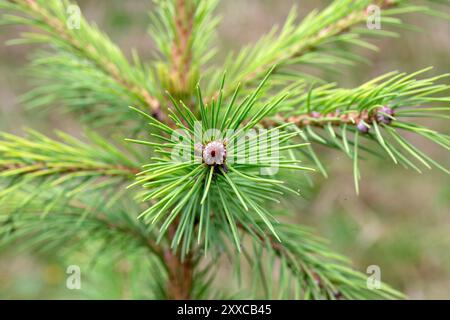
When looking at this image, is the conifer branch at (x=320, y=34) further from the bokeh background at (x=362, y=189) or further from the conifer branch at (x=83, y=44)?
the bokeh background at (x=362, y=189)

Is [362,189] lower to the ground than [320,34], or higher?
lower

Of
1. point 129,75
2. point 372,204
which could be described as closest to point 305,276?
point 129,75

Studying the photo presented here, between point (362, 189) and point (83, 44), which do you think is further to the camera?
point (362, 189)

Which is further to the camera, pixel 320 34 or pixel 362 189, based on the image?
pixel 362 189

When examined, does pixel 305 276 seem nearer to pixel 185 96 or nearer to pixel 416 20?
pixel 185 96

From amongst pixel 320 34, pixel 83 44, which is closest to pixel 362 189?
pixel 320 34

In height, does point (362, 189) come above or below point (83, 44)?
below

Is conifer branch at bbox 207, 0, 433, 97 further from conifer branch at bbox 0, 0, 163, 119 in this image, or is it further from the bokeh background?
the bokeh background

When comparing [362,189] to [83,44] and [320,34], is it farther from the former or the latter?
[83,44]
